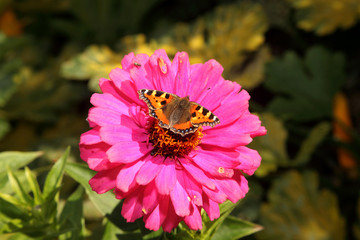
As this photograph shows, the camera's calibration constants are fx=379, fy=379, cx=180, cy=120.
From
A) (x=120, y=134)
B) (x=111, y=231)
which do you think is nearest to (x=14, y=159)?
(x=111, y=231)

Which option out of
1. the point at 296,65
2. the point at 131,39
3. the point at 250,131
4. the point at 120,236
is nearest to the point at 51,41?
the point at 131,39

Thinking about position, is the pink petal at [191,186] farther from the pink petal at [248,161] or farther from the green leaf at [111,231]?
the green leaf at [111,231]

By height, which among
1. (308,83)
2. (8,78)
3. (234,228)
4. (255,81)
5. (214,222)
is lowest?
(308,83)

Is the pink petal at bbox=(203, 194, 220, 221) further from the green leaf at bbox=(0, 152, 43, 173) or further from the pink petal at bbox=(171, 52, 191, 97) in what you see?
the green leaf at bbox=(0, 152, 43, 173)

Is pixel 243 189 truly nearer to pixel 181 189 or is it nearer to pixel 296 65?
pixel 181 189

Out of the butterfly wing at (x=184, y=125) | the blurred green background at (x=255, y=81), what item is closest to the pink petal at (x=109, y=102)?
the butterfly wing at (x=184, y=125)

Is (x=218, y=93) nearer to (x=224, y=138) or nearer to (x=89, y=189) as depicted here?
(x=224, y=138)
